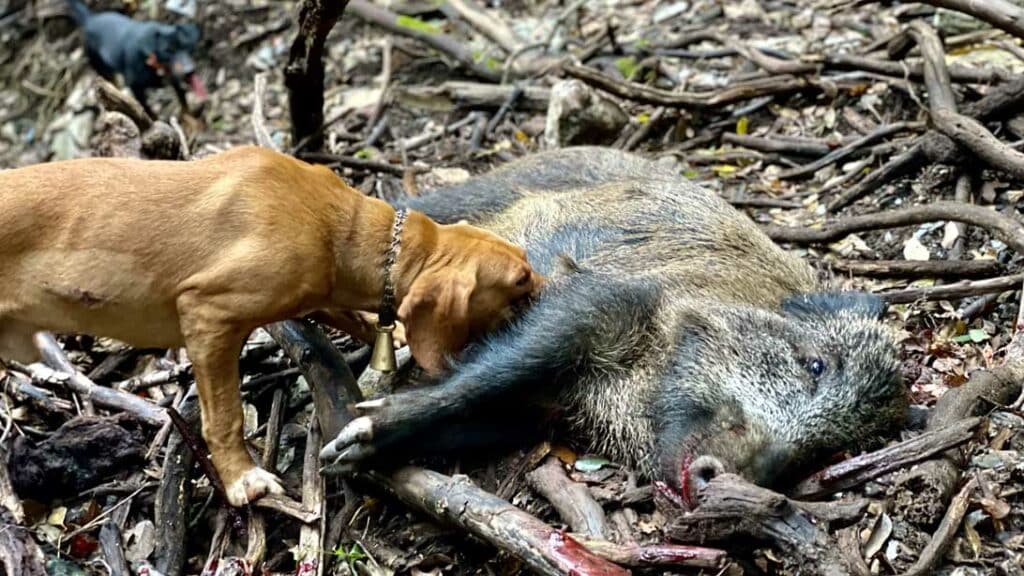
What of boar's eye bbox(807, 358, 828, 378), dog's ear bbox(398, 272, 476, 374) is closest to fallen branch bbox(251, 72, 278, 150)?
dog's ear bbox(398, 272, 476, 374)

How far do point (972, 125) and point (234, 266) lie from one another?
418 cm

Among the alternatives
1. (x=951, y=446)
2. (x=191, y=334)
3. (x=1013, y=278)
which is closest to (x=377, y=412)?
→ (x=191, y=334)

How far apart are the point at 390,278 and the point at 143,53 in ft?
23.4

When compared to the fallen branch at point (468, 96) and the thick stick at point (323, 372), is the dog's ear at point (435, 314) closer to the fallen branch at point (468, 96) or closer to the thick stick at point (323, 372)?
the thick stick at point (323, 372)

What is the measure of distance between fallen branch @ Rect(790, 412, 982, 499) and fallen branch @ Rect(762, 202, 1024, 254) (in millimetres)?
1581

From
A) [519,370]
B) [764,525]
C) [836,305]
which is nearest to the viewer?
[764,525]

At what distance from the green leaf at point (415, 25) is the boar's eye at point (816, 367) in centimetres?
605

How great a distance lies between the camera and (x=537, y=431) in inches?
210

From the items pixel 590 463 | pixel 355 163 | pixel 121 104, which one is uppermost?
pixel 121 104

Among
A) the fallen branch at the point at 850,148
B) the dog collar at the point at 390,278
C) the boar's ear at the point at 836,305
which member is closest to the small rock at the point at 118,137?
the dog collar at the point at 390,278

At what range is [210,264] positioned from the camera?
16.1ft

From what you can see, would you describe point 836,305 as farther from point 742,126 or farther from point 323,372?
point 742,126

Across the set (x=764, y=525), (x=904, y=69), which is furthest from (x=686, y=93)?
(x=764, y=525)

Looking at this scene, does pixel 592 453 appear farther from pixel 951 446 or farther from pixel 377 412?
pixel 951 446
